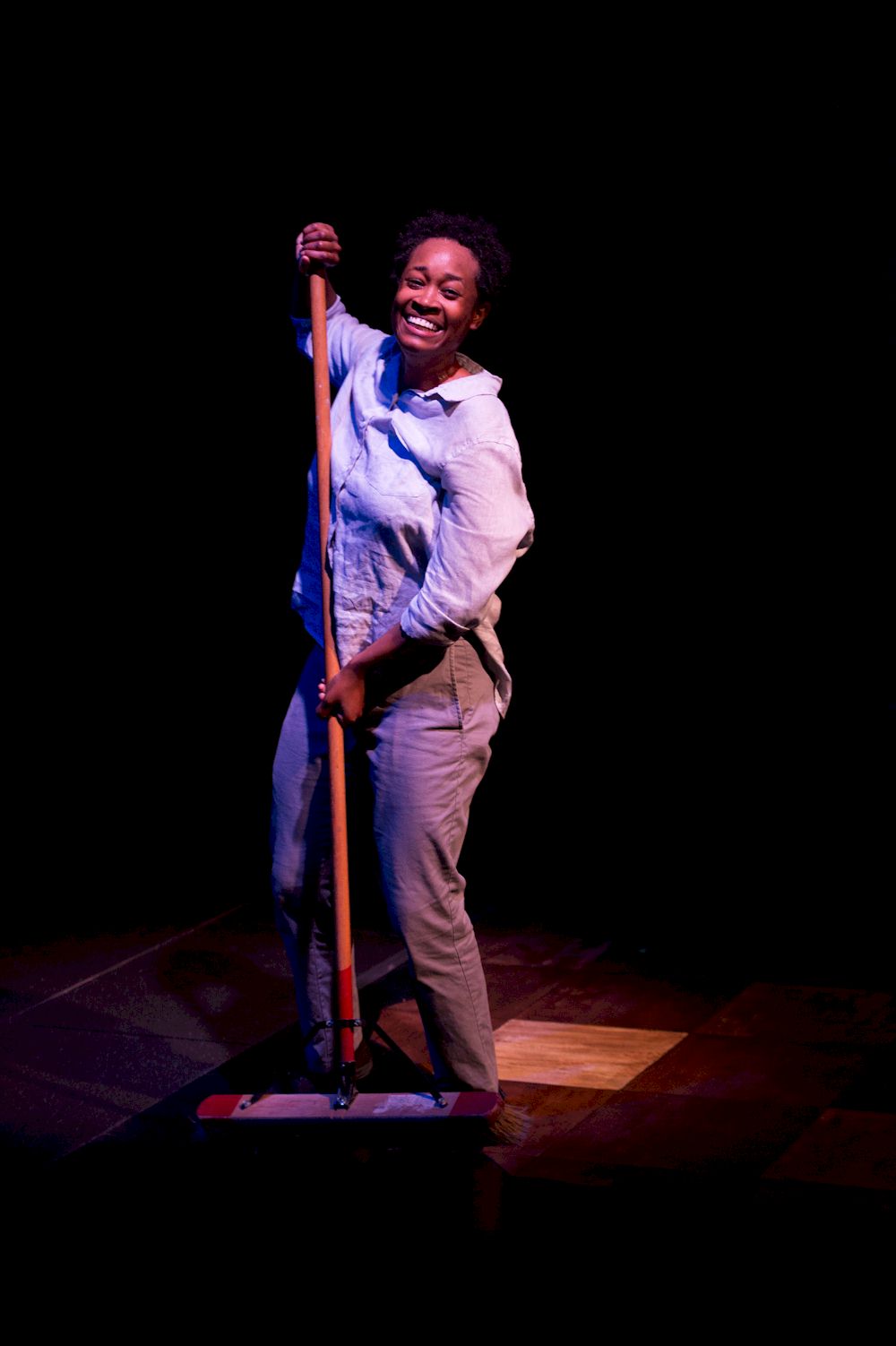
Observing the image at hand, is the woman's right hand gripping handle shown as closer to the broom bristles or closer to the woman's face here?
the woman's face

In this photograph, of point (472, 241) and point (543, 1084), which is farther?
point (543, 1084)

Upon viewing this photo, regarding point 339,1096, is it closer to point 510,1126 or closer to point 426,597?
point 510,1126

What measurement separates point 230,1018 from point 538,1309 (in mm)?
1415

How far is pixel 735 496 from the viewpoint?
4.12m

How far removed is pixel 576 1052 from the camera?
2990 mm

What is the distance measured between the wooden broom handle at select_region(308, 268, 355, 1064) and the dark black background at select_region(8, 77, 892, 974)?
4.37 feet

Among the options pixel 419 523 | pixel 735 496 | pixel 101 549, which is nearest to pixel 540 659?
pixel 735 496

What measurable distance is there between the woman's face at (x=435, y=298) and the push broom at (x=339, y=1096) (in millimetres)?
189

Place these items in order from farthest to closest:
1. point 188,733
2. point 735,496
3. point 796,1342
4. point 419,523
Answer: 1. point 188,733
2. point 735,496
3. point 419,523
4. point 796,1342

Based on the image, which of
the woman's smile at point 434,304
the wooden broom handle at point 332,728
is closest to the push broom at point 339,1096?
the wooden broom handle at point 332,728

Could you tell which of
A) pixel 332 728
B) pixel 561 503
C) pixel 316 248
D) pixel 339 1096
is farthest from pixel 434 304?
pixel 561 503

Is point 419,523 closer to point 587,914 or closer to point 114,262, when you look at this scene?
point 587,914

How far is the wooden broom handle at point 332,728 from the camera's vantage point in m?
2.48

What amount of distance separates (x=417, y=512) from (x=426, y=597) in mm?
161
